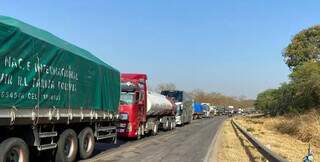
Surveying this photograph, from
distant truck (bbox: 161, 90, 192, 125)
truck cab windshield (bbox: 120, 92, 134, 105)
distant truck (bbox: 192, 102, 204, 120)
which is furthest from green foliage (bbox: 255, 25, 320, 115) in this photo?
truck cab windshield (bbox: 120, 92, 134, 105)

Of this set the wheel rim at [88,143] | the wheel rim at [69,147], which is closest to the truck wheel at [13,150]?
the wheel rim at [69,147]

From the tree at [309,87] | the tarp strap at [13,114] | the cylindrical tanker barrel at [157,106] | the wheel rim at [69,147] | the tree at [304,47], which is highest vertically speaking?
the tree at [304,47]

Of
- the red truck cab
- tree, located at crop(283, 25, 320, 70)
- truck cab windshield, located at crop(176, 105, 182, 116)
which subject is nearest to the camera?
the red truck cab

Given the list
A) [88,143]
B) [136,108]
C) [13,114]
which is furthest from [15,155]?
[136,108]

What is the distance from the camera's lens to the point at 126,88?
25.6 meters

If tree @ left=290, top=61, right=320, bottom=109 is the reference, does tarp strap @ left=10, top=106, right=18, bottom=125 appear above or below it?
below

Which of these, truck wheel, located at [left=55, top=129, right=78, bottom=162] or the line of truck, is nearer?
the line of truck

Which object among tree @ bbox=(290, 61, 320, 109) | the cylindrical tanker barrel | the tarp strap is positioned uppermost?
tree @ bbox=(290, 61, 320, 109)

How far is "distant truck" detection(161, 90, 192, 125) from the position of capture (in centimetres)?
4712

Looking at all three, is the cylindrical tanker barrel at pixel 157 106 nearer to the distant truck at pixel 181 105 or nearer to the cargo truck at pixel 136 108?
the cargo truck at pixel 136 108

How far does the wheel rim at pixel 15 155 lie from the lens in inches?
443

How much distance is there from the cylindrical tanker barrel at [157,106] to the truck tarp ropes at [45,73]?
1084 centimetres

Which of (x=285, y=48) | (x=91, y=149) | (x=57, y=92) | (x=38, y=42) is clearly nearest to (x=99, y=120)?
(x=91, y=149)

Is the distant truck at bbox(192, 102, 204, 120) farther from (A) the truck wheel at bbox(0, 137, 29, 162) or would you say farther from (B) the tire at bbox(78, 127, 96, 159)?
(A) the truck wheel at bbox(0, 137, 29, 162)
